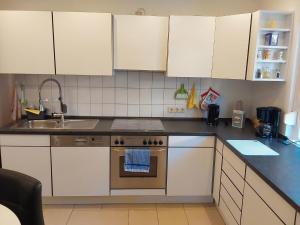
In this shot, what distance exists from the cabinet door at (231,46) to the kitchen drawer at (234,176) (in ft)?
2.86

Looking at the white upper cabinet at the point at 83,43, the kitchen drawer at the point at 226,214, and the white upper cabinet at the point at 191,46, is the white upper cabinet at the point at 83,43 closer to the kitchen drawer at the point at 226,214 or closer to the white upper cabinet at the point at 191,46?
the white upper cabinet at the point at 191,46

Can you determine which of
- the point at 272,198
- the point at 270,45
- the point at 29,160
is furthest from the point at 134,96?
the point at 272,198

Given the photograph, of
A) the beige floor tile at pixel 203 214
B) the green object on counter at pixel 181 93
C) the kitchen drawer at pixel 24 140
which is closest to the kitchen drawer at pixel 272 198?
the beige floor tile at pixel 203 214

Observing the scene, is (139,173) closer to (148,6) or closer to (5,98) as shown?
(5,98)

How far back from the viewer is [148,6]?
293 cm

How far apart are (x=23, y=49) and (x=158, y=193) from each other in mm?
2006

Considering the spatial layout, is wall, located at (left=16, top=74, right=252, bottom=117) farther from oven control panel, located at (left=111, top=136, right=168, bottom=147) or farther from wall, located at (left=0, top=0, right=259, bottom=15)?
wall, located at (left=0, top=0, right=259, bottom=15)

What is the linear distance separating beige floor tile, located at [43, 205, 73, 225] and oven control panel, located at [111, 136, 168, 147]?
2.76 feet

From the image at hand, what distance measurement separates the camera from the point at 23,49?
2.63 meters

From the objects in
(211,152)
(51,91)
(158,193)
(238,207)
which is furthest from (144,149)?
(51,91)

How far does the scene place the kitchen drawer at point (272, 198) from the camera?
1391mm

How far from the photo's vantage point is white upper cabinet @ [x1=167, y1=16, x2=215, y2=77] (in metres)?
2.66

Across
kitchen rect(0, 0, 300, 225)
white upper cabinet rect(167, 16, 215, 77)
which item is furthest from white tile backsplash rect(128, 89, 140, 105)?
white upper cabinet rect(167, 16, 215, 77)

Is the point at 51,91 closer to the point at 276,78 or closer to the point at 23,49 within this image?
the point at 23,49
